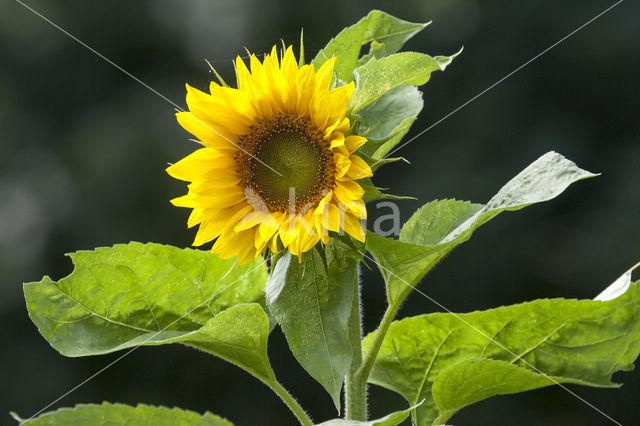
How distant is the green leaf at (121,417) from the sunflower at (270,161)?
0.20 metres

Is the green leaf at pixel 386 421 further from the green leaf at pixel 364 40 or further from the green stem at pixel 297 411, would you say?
the green leaf at pixel 364 40

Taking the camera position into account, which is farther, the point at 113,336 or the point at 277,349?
the point at 277,349

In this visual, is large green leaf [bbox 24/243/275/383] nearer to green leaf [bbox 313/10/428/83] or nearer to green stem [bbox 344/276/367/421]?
green stem [bbox 344/276/367/421]

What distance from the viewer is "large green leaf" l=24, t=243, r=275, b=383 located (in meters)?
1.00

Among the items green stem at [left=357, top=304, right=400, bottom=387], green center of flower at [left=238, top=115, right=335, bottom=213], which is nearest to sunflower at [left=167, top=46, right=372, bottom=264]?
green center of flower at [left=238, top=115, right=335, bottom=213]

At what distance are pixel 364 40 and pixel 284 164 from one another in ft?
0.66

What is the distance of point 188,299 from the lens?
3.36 feet

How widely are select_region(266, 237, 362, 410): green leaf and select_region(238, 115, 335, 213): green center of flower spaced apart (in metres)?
0.10

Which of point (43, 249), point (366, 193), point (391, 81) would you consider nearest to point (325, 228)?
point (366, 193)

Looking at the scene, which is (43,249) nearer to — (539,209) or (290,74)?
(539,209)

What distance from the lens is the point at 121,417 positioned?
0.88 m

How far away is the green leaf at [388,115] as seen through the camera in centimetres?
99

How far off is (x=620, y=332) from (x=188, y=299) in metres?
0.53

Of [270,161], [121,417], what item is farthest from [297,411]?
[270,161]
